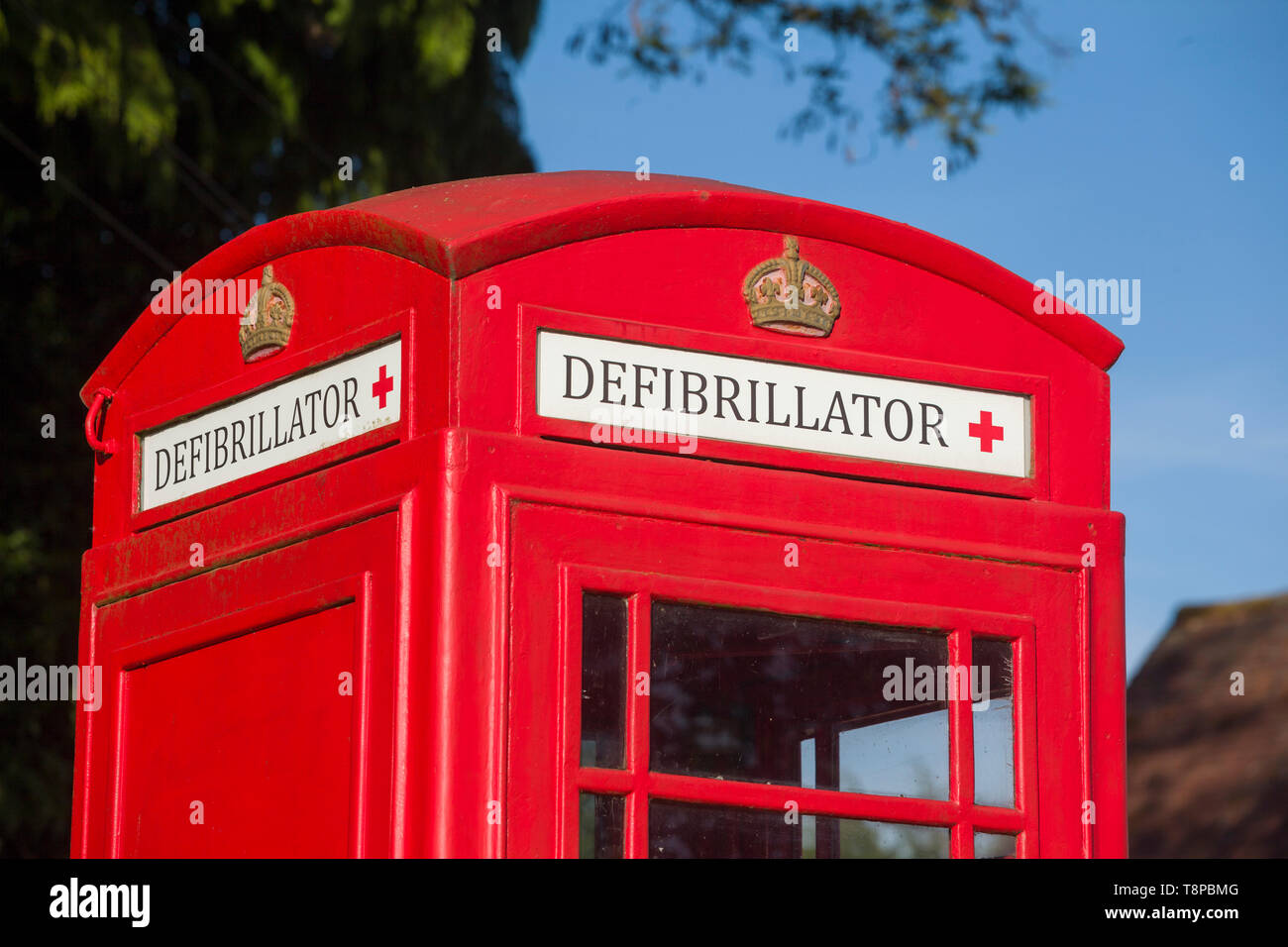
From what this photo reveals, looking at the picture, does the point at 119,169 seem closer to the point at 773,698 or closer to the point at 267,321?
the point at 267,321

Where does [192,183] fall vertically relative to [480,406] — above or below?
above

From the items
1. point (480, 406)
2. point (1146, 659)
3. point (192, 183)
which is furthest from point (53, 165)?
point (1146, 659)

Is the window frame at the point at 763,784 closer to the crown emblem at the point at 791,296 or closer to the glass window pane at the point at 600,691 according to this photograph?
the glass window pane at the point at 600,691

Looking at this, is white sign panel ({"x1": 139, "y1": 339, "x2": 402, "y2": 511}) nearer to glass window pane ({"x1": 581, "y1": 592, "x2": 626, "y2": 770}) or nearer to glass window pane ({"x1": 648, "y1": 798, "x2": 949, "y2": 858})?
glass window pane ({"x1": 581, "y1": 592, "x2": 626, "y2": 770})

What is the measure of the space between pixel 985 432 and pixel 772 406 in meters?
0.43

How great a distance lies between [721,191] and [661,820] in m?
1.09

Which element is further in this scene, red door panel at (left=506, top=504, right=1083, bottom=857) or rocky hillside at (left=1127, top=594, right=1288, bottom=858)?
rocky hillside at (left=1127, top=594, right=1288, bottom=858)

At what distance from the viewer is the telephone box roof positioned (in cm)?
313

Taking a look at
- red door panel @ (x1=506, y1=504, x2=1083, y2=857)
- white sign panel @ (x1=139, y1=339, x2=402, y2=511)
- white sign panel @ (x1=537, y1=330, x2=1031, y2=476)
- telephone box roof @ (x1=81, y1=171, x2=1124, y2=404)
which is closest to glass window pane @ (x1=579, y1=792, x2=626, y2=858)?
red door panel @ (x1=506, y1=504, x2=1083, y2=857)

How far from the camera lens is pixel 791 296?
3.31m

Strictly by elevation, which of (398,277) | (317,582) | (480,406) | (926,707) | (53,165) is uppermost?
(53,165)

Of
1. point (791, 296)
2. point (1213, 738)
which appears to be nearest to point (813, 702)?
point (791, 296)

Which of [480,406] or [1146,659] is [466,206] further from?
[1146,659]
